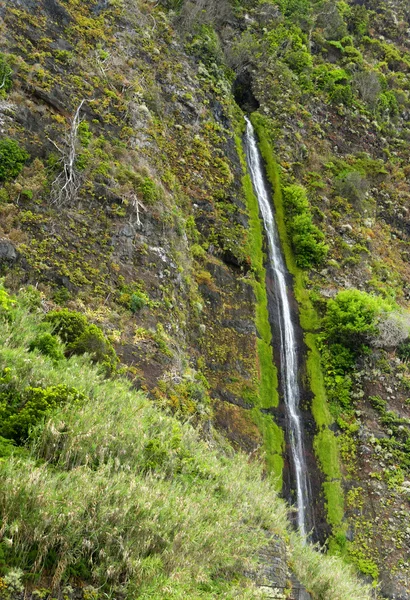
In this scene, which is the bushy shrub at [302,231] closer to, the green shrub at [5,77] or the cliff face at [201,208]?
the cliff face at [201,208]

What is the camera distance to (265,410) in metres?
20.2

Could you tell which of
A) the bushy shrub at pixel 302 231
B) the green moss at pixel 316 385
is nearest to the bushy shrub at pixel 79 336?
the green moss at pixel 316 385

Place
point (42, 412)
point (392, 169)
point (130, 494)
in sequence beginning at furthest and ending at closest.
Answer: point (392, 169) → point (42, 412) → point (130, 494)

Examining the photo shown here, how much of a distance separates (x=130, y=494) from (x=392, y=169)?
36249mm

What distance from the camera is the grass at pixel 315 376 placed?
1880cm

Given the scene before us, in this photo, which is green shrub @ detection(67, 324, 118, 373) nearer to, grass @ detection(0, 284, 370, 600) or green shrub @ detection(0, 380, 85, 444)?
grass @ detection(0, 284, 370, 600)

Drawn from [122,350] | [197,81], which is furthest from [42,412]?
[197,81]

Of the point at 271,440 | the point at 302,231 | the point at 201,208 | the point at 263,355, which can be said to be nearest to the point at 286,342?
the point at 263,355

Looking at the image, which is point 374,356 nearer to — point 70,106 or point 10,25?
point 70,106

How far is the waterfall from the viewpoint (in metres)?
18.9

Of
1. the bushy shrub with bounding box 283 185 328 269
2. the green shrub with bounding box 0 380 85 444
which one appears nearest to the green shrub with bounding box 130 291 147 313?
the green shrub with bounding box 0 380 85 444

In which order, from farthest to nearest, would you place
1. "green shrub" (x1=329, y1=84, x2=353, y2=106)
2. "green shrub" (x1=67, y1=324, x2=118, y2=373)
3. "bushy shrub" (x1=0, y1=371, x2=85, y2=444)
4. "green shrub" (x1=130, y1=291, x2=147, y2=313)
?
"green shrub" (x1=329, y1=84, x2=353, y2=106) → "green shrub" (x1=130, y1=291, x2=147, y2=313) → "green shrub" (x1=67, y1=324, x2=118, y2=373) → "bushy shrub" (x1=0, y1=371, x2=85, y2=444)

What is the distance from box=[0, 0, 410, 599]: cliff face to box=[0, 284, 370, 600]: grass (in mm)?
5387

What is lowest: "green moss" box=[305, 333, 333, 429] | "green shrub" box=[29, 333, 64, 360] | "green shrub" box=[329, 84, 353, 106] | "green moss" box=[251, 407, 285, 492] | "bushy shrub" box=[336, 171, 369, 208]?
"green moss" box=[251, 407, 285, 492]
